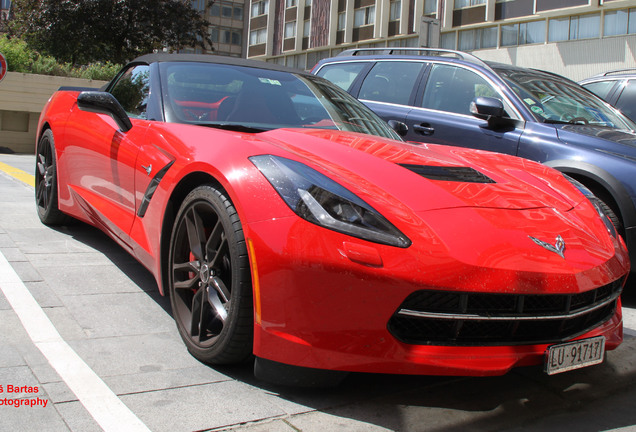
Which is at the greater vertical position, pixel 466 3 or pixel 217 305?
pixel 466 3

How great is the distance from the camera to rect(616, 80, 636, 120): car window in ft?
24.4

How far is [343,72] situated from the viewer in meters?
7.04

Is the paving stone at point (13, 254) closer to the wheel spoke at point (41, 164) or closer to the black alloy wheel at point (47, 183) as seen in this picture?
the black alloy wheel at point (47, 183)

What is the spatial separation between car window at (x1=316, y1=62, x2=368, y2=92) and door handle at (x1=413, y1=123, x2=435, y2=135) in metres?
1.15

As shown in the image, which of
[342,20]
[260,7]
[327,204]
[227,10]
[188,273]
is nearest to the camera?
[327,204]

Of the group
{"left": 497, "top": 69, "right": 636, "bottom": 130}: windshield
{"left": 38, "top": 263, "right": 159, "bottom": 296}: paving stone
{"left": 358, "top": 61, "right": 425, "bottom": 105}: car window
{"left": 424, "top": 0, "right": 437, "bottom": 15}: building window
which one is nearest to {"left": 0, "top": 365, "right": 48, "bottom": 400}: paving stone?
{"left": 38, "top": 263, "right": 159, "bottom": 296}: paving stone

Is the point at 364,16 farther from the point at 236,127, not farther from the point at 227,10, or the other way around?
the point at 236,127

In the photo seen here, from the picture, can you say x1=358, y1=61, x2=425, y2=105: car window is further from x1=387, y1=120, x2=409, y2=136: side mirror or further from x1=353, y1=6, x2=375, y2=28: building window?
x1=353, y1=6, x2=375, y2=28: building window

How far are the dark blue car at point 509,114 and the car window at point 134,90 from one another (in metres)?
1.68

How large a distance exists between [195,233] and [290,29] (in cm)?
4940

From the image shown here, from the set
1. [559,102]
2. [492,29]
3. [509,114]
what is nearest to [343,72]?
[509,114]

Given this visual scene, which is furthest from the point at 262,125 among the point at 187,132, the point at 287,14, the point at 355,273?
the point at 287,14

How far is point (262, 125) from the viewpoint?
144 inches

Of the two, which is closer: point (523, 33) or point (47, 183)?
point (47, 183)
